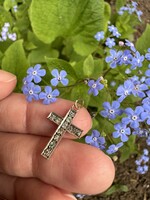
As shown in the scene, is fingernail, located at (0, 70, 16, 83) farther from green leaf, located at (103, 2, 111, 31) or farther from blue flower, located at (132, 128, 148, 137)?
green leaf, located at (103, 2, 111, 31)

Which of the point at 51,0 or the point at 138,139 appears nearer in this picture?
the point at 51,0

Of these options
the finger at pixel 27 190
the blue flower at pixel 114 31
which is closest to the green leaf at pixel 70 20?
the blue flower at pixel 114 31

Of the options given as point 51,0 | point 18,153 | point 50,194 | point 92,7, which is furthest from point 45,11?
point 50,194

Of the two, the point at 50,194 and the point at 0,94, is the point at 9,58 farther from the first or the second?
the point at 50,194

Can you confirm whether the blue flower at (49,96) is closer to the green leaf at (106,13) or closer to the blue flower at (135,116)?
the blue flower at (135,116)

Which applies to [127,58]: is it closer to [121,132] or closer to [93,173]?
[121,132]
